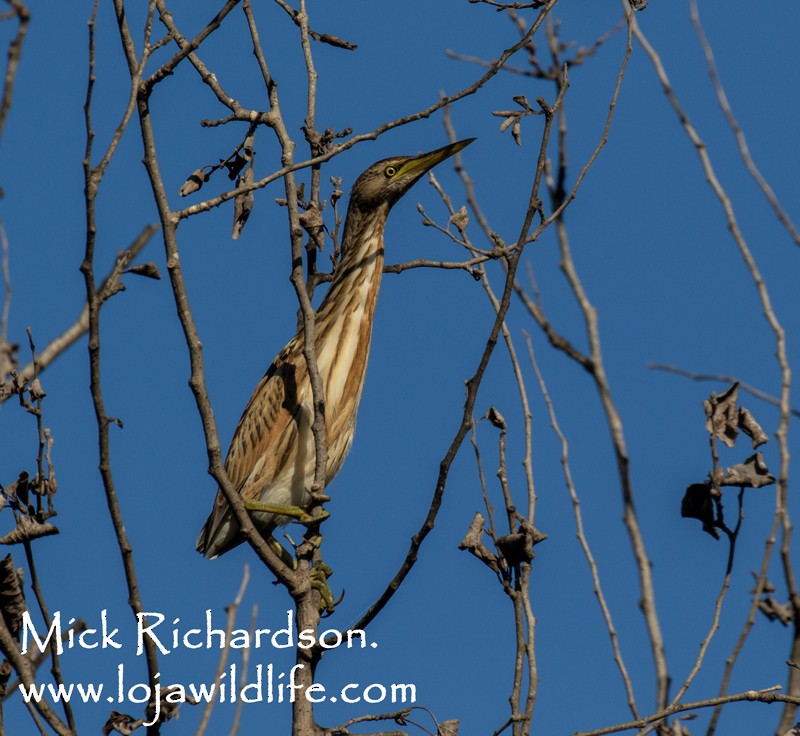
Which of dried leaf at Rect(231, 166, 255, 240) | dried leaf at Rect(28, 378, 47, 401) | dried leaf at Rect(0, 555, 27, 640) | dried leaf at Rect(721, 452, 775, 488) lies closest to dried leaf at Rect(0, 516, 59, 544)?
dried leaf at Rect(0, 555, 27, 640)

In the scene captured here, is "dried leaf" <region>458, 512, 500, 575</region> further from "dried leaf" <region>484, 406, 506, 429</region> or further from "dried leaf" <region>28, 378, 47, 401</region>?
"dried leaf" <region>28, 378, 47, 401</region>

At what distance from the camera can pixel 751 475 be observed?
4164 millimetres

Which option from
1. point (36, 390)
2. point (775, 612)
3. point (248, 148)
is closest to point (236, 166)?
point (248, 148)

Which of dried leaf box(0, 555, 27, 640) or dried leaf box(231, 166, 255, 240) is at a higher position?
dried leaf box(231, 166, 255, 240)

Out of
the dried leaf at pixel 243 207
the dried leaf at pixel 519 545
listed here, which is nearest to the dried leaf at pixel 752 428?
the dried leaf at pixel 519 545

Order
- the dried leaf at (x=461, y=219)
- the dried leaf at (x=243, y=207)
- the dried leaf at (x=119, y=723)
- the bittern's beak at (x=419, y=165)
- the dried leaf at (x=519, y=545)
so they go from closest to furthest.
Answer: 1. the dried leaf at (x=119, y=723)
2. the dried leaf at (x=519, y=545)
3. the dried leaf at (x=243, y=207)
4. the dried leaf at (x=461, y=219)
5. the bittern's beak at (x=419, y=165)

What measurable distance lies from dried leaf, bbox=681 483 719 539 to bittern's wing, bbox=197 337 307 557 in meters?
1.97

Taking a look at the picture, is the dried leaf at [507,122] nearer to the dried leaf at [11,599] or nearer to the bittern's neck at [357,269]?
the bittern's neck at [357,269]

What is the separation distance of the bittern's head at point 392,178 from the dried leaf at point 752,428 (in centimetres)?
244

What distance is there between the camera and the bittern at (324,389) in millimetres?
5578

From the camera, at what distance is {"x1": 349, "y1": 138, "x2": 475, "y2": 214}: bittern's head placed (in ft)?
20.1

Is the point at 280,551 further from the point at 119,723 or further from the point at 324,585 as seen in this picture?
the point at 119,723

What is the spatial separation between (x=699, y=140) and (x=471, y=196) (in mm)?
1227

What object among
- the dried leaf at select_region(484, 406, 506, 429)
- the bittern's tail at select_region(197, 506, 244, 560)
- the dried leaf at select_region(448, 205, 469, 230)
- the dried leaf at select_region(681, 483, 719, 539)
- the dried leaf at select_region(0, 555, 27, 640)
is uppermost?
the dried leaf at select_region(448, 205, 469, 230)
